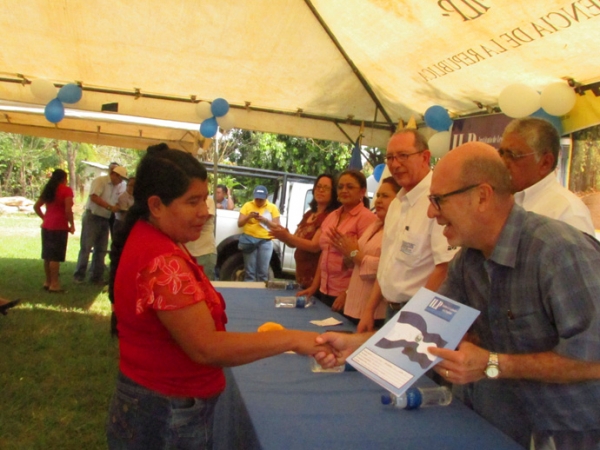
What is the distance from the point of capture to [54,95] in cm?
480

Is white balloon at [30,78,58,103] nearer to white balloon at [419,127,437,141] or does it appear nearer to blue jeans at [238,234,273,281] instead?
blue jeans at [238,234,273,281]

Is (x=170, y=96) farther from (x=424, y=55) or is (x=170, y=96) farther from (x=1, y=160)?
(x=1, y=160)

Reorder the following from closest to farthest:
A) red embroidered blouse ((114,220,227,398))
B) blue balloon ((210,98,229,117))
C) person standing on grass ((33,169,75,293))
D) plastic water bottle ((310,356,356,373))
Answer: red embroidered blouse ((114,220,227,398))
plastic water bottle ((310,356,356,373))
blue balloon ((210,98,229,117))
person standing on grass ((33,169,75,293))

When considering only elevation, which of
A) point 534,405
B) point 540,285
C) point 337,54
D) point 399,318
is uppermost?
point 337,54

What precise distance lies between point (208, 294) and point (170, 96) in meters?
4.08

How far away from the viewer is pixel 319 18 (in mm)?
4238

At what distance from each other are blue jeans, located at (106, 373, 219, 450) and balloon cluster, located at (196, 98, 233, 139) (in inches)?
147

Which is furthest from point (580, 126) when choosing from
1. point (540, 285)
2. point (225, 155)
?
point (225, 155)

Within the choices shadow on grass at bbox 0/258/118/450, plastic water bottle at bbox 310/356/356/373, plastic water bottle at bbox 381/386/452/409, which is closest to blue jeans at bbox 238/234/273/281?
shadow on grass at bbox 0/258/118/450

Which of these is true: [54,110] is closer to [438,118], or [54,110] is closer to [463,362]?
→ [438,118]

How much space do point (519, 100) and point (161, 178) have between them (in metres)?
2.44

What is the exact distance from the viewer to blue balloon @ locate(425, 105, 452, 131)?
13.2 ft

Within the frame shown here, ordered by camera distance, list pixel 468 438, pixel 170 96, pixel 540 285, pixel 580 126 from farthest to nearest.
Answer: pixel 170 96
pixel 580 126
pixel 468 438
pixel 540 285

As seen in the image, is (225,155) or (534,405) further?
(225,155)
